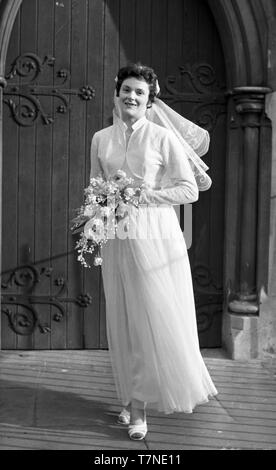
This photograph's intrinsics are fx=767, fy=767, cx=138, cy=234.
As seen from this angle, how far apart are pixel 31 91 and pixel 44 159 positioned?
0.55 metres

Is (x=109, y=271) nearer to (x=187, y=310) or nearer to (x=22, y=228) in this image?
(x=187, y=310)

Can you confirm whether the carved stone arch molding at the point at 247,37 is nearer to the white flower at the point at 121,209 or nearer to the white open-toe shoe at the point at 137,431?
the white flower at the point at 121,209

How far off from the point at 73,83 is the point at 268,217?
6.27 ft

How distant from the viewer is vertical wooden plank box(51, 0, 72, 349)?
20.3ft

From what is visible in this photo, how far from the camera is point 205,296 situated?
21.1 feet

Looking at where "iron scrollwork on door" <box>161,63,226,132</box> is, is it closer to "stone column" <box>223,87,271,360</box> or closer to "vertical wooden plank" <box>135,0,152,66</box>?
"stone column" <box>223,87,271,360</box>

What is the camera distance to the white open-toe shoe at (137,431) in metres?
4.09

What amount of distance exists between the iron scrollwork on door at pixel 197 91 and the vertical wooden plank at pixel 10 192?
126 centimetres

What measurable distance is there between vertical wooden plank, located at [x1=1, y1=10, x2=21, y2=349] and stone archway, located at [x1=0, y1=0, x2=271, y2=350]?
0.15 meters

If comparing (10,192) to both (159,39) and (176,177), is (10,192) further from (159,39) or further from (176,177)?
(176,177)

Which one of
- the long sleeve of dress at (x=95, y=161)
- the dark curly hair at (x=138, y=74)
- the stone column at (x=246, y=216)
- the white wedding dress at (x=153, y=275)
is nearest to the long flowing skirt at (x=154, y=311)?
the white wedding dress at (x=153, y=275)

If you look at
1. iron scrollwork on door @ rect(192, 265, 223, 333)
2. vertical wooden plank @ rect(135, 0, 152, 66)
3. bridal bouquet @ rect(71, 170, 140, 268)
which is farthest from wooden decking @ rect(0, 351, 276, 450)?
vertical wooden plank @ rect(135, 0, 152, 66)

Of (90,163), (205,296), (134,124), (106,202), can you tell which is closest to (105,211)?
(106,202)
